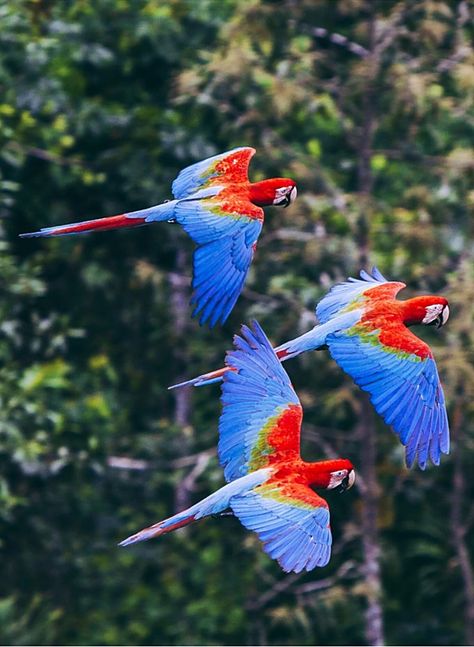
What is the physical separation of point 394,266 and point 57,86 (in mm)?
1829

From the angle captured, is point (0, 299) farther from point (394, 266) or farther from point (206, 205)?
point (206, 205)

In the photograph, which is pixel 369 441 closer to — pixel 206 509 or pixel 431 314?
pixel 431 314

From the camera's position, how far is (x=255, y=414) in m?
4.50

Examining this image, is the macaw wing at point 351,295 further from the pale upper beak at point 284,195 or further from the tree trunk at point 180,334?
the tree trunk at point 180,334

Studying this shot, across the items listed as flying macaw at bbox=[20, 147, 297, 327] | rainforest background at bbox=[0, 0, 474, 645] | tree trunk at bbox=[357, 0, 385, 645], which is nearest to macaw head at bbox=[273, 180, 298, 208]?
flying macaw at bbox=[20, 147, 297, 327]

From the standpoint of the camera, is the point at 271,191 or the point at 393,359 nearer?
the point at 393,359

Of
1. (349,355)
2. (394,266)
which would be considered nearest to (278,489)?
(349,355)

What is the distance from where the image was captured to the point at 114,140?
8.39 metres

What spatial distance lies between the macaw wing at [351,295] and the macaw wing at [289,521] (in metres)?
0.75

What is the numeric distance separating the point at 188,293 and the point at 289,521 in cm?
462

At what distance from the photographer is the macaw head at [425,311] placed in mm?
4684

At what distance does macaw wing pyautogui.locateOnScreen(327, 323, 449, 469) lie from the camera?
4375 millimetres

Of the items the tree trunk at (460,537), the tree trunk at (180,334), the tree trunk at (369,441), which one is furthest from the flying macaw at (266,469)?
the tree trunk at (180,334)

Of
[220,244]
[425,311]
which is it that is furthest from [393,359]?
[220,244]
